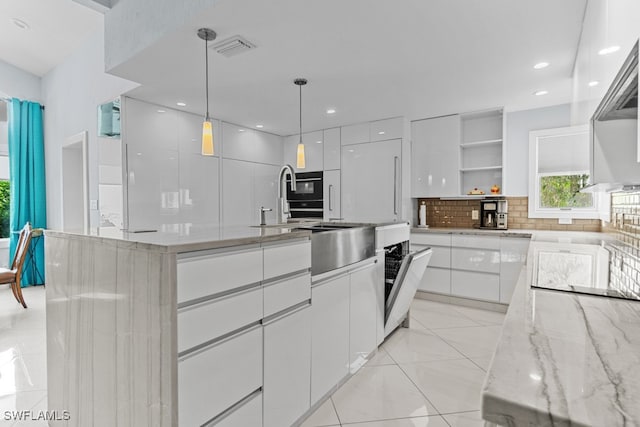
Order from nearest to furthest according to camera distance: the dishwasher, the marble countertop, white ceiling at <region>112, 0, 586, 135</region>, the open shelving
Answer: the marble countertop < white ceiling at <region>112, 0, 586, 135</region> < the dishwasher < the open shelving

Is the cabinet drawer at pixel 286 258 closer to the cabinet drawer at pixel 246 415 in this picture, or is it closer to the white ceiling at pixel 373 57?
the cabinet drawer at pixel 246 415

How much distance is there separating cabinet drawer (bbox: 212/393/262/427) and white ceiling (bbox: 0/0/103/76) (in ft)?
14.2

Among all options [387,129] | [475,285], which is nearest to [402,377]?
[475,285]

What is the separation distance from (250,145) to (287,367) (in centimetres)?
368

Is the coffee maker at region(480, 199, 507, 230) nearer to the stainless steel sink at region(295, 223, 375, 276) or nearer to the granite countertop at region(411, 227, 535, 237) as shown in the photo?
the granite countertop at region(411, 227, 535, 237)

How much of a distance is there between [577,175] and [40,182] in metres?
7.25

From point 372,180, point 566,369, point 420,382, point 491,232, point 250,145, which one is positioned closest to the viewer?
point 566,369

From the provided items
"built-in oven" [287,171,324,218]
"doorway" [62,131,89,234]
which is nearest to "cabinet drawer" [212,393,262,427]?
"built-in oven" [287,171,324,218]

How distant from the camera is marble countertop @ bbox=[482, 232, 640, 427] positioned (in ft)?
1.34

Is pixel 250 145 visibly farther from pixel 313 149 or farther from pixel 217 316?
pixel 217 316

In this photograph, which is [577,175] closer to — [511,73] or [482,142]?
[482,142]

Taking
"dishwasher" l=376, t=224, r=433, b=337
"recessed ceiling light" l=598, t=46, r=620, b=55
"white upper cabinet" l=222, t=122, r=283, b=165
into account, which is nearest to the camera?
"recessed ceiling light" l=598, t=46, r=620, b=55

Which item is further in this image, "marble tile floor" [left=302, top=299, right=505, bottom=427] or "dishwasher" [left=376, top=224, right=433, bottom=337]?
"dishwasher" [left=376, top=224, right=433, bottom=337]

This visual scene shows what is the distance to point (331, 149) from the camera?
187 inches
